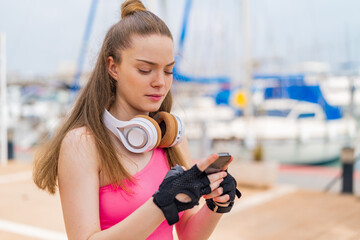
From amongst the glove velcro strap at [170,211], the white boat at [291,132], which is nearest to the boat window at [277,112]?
the white boat at [291,132]

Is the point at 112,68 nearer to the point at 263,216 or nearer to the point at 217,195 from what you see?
the point at 217,195

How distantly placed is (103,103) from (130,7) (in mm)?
369

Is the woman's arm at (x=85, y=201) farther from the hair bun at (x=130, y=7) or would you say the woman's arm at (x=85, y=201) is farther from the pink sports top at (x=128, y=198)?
the hair bun at (x=130, y=7)

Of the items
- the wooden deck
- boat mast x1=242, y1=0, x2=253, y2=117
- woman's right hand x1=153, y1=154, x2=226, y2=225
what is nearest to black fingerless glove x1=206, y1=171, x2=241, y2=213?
woman's right hand x1=153, y1=154, x2=226, y2=225

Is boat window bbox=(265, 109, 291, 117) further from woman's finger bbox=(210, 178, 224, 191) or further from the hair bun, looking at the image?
woman's finger bbox=(210, 178, 224, 191)

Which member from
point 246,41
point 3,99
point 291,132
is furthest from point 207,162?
point 291,132

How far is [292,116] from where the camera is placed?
1587 centimetres

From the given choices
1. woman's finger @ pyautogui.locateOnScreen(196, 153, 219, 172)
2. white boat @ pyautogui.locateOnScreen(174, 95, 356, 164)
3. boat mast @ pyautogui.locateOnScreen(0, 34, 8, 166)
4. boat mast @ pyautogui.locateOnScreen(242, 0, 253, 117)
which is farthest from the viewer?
white boat @ pyautogui.locateOnScreen(174, 95, 356, 164)

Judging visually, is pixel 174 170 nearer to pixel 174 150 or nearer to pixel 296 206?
pixel 174 150

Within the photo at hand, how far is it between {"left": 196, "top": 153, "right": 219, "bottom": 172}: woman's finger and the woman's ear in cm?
48

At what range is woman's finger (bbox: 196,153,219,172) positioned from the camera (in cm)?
115

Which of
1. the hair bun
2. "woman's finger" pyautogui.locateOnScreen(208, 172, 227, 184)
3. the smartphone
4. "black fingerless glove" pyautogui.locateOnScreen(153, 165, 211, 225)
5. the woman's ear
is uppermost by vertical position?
the hair bun

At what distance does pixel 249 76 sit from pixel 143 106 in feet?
33.3

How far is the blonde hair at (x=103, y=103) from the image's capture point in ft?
4.50
